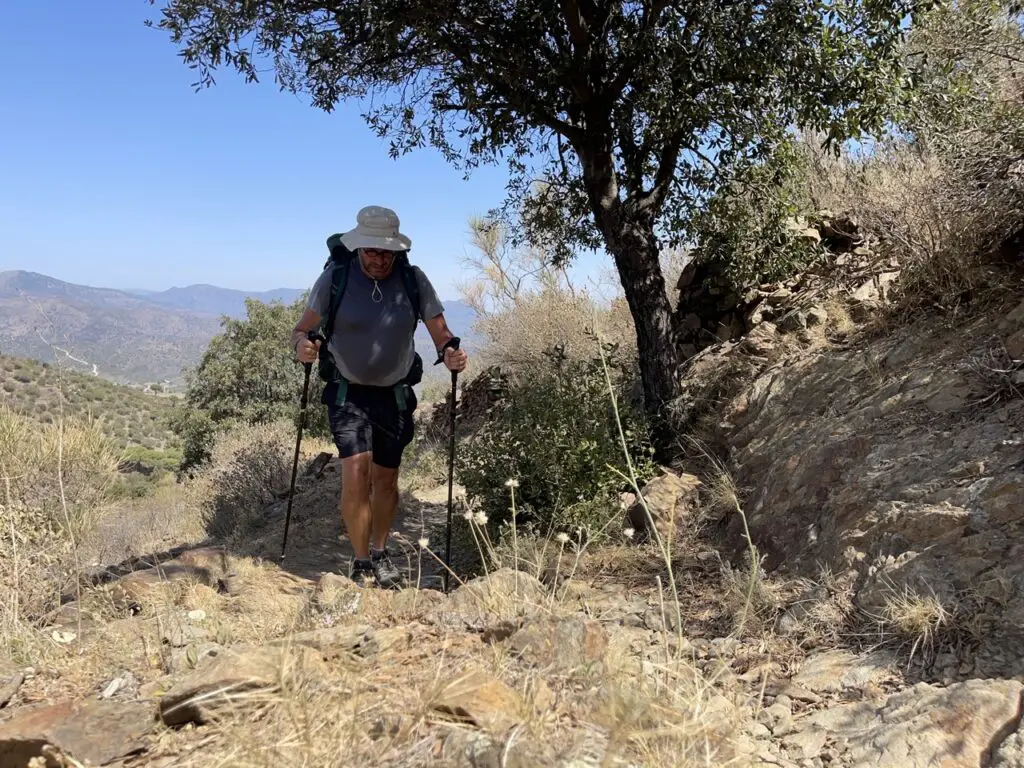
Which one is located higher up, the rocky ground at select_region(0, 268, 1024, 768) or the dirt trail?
the rocky ground at select_region(0, 268, 1024, 768)

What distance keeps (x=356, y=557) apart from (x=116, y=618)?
139 cm

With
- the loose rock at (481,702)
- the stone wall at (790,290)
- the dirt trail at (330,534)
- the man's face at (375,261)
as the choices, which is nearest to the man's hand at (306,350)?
the man's face at (375,261)

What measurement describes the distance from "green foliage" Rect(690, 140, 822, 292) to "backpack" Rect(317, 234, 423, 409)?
3779mm

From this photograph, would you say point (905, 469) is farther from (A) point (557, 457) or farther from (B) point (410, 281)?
(B) point (410, 281)

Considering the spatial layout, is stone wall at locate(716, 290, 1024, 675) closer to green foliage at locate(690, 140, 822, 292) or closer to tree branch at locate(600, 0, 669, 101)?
green foliage at locate(690, 140, 822, 292)

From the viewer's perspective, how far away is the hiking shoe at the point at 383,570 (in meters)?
4.09

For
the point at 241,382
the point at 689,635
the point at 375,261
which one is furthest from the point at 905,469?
the point at 241,382

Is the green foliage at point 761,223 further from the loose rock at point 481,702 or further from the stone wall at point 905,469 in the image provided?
the loose rock at point 481,702

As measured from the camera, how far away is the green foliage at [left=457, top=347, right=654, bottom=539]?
205 inches

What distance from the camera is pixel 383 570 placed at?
13.8 feet

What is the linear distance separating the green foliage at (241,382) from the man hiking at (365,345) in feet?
56.5

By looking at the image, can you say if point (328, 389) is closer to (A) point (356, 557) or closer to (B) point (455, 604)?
(A) point (356, 557)

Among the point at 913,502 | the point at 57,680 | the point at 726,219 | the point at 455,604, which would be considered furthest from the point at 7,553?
the point at 726,219

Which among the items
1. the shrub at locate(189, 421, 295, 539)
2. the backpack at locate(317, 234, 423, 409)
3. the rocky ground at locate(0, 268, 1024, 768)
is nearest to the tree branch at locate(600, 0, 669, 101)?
the backpack at locate(317, 234, 423, 409)
